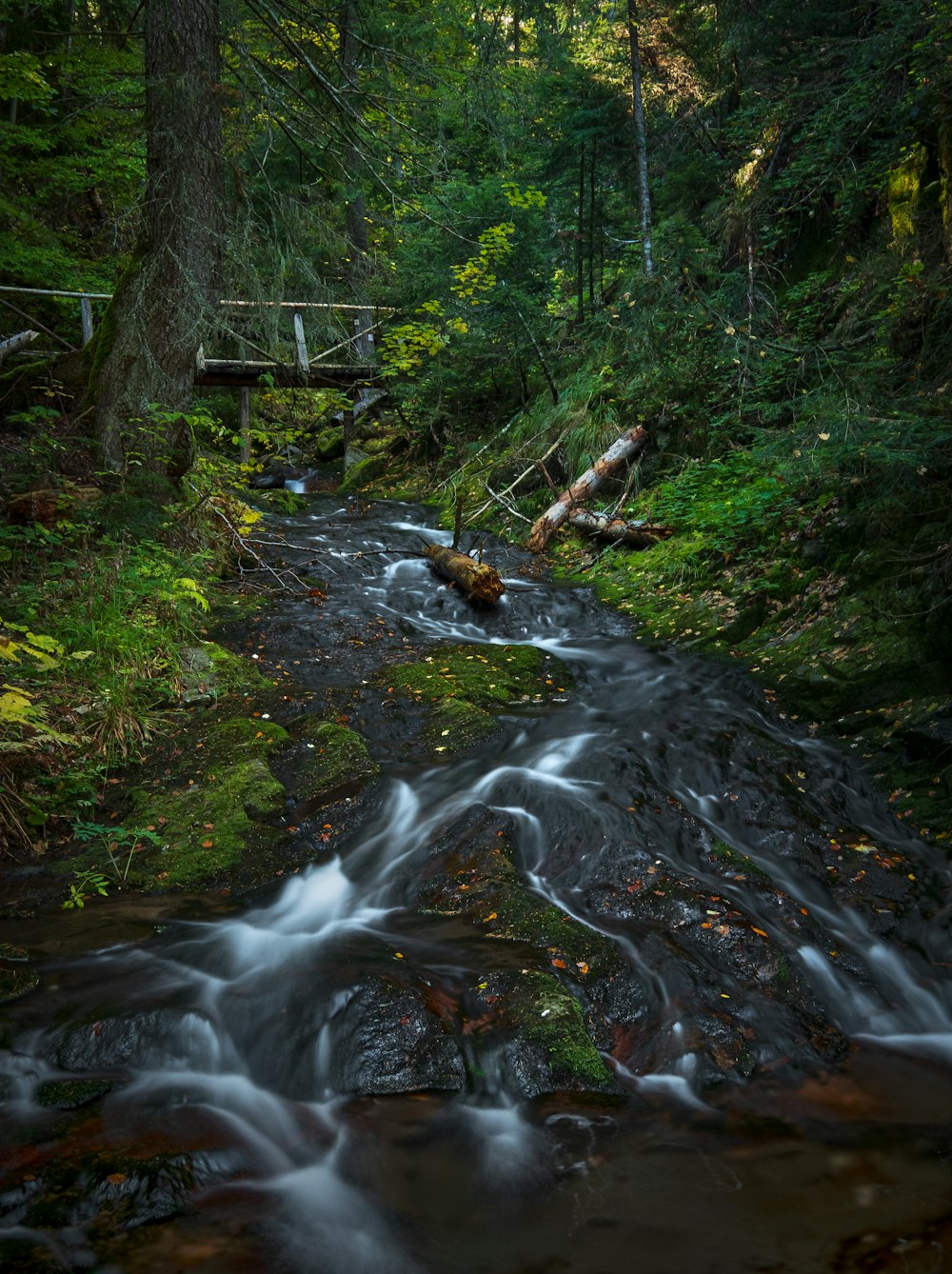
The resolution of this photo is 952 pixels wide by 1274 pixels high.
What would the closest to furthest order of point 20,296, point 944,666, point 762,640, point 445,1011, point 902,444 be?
point 445,1011
point 902,444
point 944,666
point 762,640
point 20,296

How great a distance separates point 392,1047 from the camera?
3152 mm

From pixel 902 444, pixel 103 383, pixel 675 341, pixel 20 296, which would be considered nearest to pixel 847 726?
pixel 902 444

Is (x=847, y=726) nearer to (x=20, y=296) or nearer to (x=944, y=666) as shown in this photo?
(x=944, y=666)

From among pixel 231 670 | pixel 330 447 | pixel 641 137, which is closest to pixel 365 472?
pixel 330 447

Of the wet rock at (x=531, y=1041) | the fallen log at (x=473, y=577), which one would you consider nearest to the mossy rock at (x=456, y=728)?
the wet rock at (x=531, y=1041)

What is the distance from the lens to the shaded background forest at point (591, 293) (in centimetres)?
562

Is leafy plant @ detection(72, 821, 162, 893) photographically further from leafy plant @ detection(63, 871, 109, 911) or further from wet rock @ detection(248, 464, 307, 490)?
wet rock @ detection(248, 464, 307, 490)

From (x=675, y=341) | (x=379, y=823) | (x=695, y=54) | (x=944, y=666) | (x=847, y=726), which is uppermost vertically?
(x=695, y=54)

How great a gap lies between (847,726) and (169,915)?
4.72m

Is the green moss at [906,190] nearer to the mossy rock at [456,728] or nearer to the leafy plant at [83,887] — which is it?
the mossy rock at [456,728]

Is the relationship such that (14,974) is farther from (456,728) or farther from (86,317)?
(86,317)

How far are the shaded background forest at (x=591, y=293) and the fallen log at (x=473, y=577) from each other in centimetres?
145

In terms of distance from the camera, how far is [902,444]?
15.8 feet

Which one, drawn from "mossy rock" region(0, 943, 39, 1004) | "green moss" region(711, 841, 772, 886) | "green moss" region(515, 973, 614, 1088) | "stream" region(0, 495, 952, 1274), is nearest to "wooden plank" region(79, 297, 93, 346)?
"stream" region(0, 495, 952, 1274)
